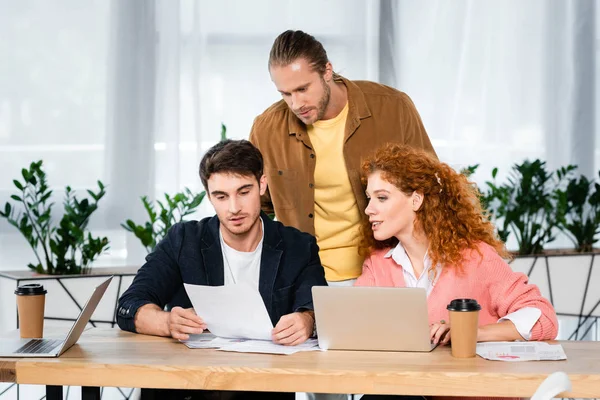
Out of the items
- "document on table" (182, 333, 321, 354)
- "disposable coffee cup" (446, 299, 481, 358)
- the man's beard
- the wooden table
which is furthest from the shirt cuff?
the man's beard

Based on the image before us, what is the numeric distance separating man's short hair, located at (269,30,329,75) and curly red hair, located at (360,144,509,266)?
1.36ft

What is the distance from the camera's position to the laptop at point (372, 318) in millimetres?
2064

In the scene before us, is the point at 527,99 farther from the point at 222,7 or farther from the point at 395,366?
the point at 395,366

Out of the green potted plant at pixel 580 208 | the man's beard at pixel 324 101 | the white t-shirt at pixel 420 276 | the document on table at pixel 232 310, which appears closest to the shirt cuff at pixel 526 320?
the white t-shirt at pixel 420 276

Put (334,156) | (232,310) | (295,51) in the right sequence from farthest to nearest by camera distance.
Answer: (334,156)
(295,51)
(232,310)

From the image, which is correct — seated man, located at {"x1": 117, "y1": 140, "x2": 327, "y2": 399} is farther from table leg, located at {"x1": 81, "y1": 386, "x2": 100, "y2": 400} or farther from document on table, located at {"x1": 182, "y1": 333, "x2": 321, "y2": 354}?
table leg, located at {"x1": 81, "y1": 386, "x2": 100, "y2": 400}

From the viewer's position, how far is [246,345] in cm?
220

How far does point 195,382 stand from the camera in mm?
1979

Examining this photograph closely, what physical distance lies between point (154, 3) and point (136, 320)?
8.52ft

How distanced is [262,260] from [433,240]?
1.65ft

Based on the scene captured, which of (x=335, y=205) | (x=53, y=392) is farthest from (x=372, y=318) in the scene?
(x=335, y=205)

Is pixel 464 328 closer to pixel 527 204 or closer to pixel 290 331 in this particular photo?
pixel 290 331

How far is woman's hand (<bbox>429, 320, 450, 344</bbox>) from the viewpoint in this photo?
2168 millimetres

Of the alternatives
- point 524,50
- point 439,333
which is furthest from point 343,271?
point 524,50
